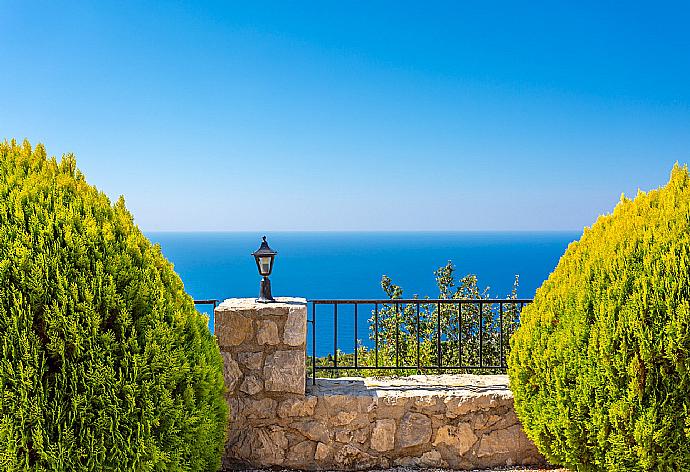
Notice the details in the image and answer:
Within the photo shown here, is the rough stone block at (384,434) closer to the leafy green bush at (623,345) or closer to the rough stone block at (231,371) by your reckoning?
the rough stone block at (231,371)

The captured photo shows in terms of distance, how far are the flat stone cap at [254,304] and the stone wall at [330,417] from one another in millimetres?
15

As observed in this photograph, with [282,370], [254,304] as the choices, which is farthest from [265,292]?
[282,370]

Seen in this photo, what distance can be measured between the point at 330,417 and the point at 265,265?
1.23 m

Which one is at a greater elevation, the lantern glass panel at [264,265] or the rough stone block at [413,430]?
the lantern glass panel at [264,265]

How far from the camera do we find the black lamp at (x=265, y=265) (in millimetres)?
5207

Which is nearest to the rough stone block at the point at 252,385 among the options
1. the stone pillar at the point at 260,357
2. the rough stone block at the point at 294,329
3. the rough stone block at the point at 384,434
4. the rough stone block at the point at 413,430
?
the stone pillar at the point at 260,357

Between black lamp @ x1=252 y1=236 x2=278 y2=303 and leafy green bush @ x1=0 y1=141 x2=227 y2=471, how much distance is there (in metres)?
1.79

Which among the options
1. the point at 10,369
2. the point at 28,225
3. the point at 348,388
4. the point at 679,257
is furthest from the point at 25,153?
the point at 679,257

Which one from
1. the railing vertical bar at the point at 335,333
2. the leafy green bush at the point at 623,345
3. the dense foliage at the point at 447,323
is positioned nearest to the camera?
the leafy green bush at the point at 623,345

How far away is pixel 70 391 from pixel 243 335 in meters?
2.16

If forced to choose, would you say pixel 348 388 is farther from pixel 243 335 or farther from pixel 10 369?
pixel 10 369

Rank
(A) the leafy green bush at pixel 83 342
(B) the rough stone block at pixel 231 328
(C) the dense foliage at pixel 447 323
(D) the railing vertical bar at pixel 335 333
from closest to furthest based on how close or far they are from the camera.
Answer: (A) the leafy green bush at pixel 83 342
(B) the rough stone block at pixel 231 328
(D) the railing vertical bar at pixel 335 333
(C) the dense foliage at pixel 447 323

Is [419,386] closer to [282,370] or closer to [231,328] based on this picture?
[282,370]

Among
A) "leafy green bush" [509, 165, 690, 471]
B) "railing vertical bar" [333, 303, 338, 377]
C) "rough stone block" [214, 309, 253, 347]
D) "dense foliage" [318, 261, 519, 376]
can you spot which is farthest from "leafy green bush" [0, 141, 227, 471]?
"dense foliage" [318, 261, 519, 376]
